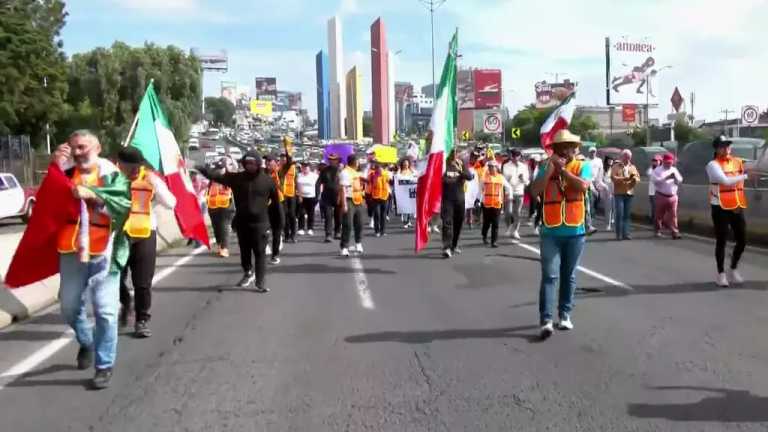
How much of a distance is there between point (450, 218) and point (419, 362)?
281 inches

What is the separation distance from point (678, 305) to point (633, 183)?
7.42 meters

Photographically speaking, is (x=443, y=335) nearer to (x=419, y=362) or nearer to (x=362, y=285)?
(x=419, y=362)

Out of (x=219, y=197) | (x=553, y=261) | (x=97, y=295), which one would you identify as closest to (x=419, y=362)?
(x=553, y=261)


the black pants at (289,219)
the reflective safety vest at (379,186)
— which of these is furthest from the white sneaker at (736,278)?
the black pants at (289,219)

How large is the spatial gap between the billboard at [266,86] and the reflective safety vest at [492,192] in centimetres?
17593

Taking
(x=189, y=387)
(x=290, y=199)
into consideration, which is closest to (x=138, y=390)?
(x=189, y=387)

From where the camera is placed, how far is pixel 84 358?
645cm

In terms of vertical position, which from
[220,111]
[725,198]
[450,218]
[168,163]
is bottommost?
[450,218]

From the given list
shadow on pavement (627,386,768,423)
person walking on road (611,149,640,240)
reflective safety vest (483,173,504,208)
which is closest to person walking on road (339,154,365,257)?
reflective safety vest (483,173,504,208)

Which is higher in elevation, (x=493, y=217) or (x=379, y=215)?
(x=493, y=217)

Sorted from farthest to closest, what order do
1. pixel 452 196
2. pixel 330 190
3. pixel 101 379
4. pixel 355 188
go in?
pixel 330 190 < pixel 355 188 < pixel 452 196 < pixel 101 379

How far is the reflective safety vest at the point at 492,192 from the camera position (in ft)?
48.6

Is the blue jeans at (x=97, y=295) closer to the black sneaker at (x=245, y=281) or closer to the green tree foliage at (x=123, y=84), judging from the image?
the black sneaker at (x=245, y=281)

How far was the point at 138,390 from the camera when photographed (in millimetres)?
5848
